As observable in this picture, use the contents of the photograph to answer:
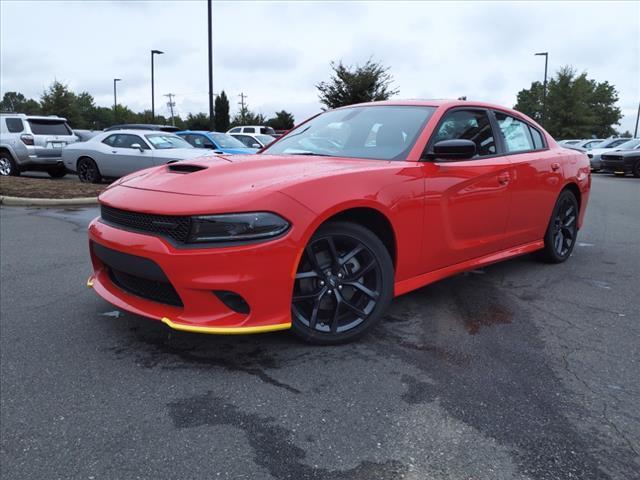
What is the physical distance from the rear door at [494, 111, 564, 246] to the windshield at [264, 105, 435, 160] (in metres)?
1.00

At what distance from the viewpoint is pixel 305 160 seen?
342 cm

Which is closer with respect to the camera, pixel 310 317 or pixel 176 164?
pixel 310 317

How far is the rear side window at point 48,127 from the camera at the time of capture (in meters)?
13.8

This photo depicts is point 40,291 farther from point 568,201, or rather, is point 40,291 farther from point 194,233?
point 568,201

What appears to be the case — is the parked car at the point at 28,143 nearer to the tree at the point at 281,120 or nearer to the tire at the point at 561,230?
the tire at the point at 561,230

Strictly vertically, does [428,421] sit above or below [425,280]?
below

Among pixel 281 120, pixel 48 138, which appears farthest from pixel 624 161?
pixel 281 120

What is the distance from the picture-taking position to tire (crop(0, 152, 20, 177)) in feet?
44.9

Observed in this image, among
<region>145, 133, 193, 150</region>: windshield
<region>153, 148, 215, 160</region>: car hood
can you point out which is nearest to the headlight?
<region>153, 148, 215, 160</region>: car hood

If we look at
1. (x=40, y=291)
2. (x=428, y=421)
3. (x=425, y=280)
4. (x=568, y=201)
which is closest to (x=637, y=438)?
(x=428, y=421)

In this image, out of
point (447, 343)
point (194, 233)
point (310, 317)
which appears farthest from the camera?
point (447, 343)

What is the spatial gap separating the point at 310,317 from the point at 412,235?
2.82ft

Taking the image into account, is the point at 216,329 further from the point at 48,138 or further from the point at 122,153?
the point at 48,138

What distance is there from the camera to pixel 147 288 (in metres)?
2.94
